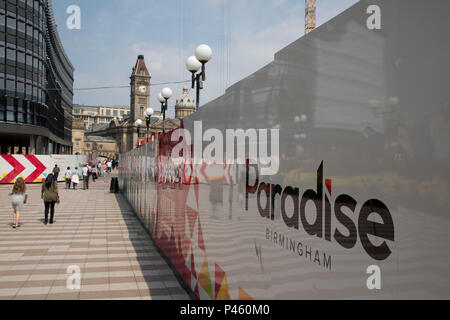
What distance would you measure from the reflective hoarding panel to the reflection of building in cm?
17460

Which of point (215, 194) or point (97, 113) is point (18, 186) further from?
point (97, 113)

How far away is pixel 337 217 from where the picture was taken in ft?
6.45

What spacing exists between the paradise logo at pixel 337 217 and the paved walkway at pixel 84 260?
3704mm

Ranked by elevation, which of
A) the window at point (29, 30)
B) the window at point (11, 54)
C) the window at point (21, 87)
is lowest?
the window at point (21, 87)

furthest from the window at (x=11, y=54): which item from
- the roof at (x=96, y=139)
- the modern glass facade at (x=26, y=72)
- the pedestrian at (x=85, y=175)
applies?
the roof at (x=96, y=139)

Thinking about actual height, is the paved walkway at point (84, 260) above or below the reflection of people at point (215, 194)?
below

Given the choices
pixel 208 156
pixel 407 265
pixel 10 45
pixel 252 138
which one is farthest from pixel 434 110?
pixel 10 45

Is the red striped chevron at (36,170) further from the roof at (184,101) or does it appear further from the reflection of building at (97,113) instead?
the reflection of building at (97,113)

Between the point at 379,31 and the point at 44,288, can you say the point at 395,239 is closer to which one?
the point at 379,31

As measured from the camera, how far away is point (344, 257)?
1.89 m

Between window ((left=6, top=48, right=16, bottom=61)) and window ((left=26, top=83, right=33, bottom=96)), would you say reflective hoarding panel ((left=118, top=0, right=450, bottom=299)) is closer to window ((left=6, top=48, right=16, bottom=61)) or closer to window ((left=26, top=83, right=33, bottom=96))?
window ((left=6, top=48, right=16, bottom=61))

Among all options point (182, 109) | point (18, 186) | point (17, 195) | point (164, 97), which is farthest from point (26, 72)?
point (17, 195)

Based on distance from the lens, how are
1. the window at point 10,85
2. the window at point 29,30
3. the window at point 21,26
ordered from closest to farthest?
the window at point 10,85
the window at point 21,26
the window at point 29,30

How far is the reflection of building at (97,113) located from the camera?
173 metres
